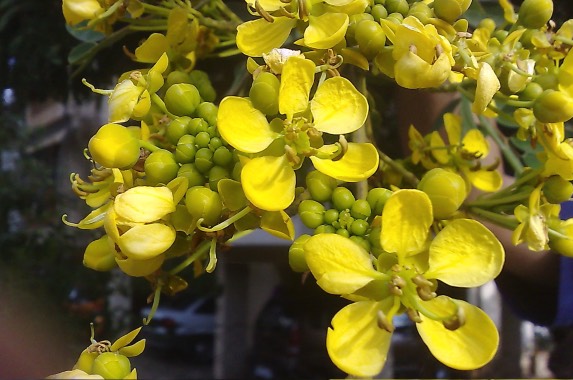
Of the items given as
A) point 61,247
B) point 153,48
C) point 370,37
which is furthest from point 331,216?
point 61,247

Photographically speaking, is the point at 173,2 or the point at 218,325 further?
the point at 218,325

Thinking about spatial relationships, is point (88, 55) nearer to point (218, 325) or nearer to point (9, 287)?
point (9, 287)

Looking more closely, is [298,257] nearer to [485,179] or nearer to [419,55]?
[419,55]

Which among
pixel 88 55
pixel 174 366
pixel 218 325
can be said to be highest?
pixel 88 55

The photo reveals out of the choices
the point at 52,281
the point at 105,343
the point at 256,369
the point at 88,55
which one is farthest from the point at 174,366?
the point at 105,343

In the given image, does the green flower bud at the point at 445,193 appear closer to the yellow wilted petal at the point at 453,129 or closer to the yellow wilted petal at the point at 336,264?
the yellow wilted petal at the point at 336,264

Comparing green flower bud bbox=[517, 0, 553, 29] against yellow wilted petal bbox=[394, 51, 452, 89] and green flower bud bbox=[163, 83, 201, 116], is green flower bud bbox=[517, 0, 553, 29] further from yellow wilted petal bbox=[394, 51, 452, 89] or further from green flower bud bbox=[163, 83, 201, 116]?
green flower bud bbox=[163, 83, 201, 116]
